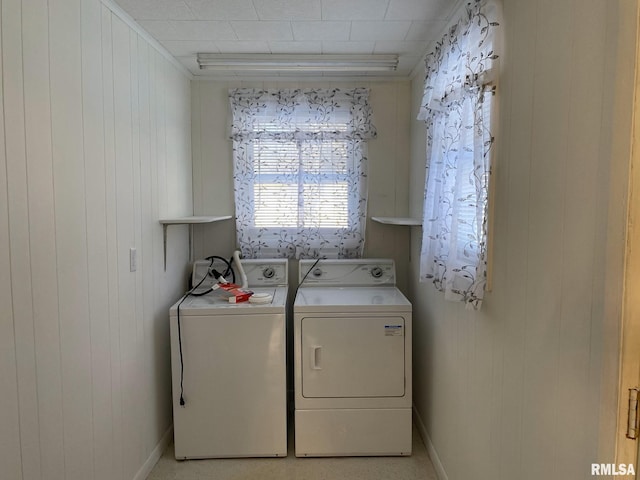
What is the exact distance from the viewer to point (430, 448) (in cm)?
228

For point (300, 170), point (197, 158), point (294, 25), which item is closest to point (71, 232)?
point (294, 25)

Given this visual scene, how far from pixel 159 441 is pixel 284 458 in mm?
732

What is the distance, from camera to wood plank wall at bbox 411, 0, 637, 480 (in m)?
0.88

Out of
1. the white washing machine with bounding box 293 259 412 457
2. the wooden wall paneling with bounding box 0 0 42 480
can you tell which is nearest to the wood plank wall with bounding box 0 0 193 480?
the wooden wall paneling with bounding box 0 0 42 480

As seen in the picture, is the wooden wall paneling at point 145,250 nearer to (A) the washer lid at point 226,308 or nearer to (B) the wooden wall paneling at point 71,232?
(A) the washer lid at point 226,308

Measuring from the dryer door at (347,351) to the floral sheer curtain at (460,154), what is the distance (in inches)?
18.0

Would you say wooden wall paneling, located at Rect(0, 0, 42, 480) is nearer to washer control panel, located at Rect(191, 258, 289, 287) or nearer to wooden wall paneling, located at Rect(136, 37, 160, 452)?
wooden wall paneling, located at Rect(136, 37, 160, 452)

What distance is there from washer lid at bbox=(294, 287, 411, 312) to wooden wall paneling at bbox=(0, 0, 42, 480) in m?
1.28

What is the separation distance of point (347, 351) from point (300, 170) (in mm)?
1293

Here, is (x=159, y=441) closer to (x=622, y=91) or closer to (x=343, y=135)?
(x=343, y=135)

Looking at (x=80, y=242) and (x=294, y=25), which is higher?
(x=294, y=25)

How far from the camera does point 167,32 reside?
2068 mm

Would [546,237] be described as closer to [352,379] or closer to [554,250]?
[554,250]

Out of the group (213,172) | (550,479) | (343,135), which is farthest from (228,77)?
(550,479)
